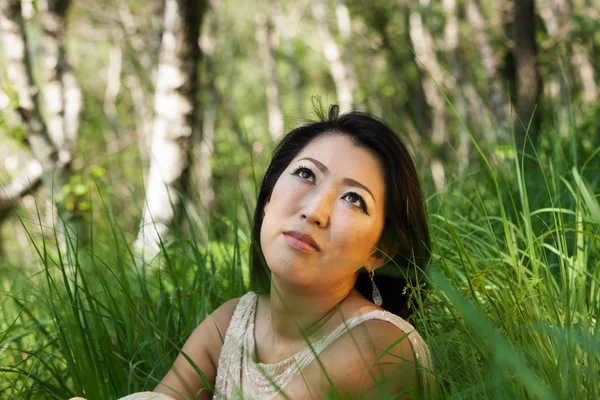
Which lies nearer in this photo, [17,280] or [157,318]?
[157,318]

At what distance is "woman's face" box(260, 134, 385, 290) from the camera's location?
2.17 metres

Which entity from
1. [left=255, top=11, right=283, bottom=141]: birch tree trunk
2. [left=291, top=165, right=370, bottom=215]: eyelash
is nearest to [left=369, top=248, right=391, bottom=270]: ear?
[left=291, top=165, right=370, bottom=215]: eyelash

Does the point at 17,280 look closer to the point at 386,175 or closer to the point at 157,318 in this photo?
the point at 157,318

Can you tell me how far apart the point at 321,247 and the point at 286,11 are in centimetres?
2768

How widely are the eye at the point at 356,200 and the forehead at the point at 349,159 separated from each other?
50 mm

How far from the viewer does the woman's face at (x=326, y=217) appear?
2174 mm

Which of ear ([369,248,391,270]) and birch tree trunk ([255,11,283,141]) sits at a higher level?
birch tree trunk ([255,11,283,141])

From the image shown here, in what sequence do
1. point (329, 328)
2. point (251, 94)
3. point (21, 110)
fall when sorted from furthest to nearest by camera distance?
point (251, 94)
point (21, 110)
point (329, 328)

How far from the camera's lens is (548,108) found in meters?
6.82

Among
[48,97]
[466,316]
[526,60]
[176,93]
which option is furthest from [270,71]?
[466,316]

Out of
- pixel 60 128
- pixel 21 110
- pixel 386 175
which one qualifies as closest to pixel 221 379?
pixel 386 175

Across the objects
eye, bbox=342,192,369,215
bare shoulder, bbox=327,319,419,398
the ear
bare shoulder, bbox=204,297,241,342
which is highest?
eye, bbox=342,192,369,215

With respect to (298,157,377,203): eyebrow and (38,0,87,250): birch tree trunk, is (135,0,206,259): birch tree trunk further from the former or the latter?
(298,157,377,203): eyebrow

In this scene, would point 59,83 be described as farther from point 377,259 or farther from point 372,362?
point 372,362
